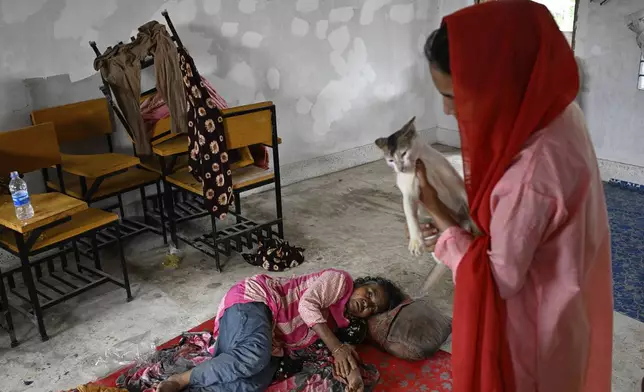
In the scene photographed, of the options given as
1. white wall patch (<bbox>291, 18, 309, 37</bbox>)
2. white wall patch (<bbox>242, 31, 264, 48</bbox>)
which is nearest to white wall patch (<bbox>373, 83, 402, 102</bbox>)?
white wall patch (<bbox>291, 18, 309, 37</bbox>)

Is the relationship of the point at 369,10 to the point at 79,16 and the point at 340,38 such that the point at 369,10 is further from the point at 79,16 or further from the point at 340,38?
the point at 79,16

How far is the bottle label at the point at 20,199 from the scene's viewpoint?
2756mm

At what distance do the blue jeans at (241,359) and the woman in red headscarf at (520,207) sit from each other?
3.69 ft

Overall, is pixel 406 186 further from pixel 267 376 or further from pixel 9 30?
pixel 9 30

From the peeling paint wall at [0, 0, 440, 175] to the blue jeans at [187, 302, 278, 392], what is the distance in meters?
2.12

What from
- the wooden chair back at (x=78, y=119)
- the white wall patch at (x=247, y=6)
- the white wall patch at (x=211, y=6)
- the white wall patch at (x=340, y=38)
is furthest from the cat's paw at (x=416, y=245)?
the white wall patch at (x=340, y=38)

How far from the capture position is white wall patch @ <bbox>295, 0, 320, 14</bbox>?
4.82m

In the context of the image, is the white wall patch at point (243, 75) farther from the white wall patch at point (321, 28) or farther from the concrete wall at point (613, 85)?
the concrete wall at point (613, 85)

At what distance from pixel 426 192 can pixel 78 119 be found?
2901mm

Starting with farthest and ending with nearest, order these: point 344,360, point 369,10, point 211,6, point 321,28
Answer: point 369,10 < point 321,28 < point 211,6 < point 344,360

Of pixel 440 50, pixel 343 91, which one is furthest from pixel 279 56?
pixel 440 50

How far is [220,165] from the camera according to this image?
10.8 feet

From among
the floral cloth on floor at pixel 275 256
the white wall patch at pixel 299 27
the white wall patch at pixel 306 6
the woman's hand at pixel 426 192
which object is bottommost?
the floral cloth on floor at pixel 275 256

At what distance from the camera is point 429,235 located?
1.52 metres
